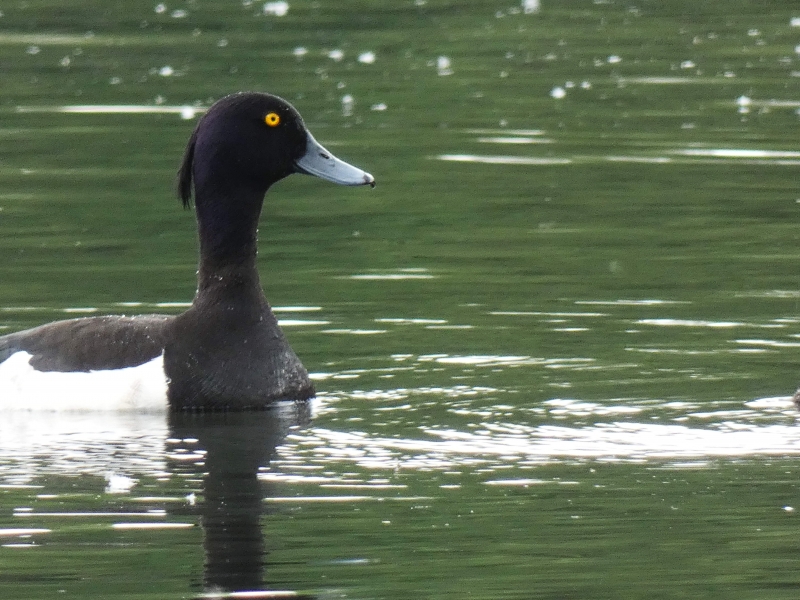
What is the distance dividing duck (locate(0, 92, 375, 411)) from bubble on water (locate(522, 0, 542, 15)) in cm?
1853

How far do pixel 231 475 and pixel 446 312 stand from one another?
3911 mm

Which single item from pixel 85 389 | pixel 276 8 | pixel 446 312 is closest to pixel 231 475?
pixel 85 389

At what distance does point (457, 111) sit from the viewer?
22.5 meters

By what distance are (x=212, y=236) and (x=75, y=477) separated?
2.72 meters

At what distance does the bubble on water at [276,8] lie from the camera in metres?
30.1

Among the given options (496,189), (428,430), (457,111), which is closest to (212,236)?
(428,430)

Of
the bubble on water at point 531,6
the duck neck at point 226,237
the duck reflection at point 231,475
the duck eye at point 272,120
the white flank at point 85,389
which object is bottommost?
the duck reflection at point 231,475

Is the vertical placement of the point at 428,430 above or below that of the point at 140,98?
below

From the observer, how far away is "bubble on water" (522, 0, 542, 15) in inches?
1193

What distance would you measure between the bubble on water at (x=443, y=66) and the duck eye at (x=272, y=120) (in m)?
12.9

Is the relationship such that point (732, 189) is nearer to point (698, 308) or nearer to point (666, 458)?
point (698, 308)

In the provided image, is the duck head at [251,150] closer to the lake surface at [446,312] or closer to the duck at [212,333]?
the duck at [212,333]

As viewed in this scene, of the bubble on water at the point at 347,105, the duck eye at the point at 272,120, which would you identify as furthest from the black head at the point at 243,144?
the bubble on water at the point at 347,105

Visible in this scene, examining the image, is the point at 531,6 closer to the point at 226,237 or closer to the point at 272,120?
the point at 272,120
